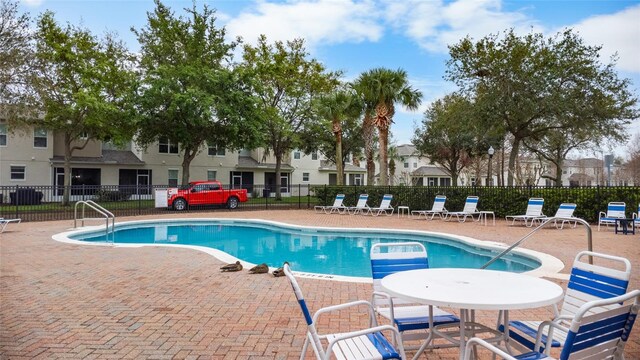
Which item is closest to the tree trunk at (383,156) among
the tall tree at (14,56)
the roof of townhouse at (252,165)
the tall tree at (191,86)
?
the tall tree at (191,86)

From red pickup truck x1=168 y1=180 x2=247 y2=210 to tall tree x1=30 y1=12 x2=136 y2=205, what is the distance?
5.01m

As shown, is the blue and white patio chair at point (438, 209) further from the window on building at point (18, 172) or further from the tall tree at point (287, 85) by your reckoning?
the window on building at point (18, 172)

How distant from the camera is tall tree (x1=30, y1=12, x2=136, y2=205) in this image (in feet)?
Answer: 70.8

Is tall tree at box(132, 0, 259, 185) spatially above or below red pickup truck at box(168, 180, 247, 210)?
above

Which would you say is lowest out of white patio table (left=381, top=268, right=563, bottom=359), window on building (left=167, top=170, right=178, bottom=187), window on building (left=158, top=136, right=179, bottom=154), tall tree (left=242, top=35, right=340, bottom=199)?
white patio table (left=381, top=268, right=563, bottom=359)

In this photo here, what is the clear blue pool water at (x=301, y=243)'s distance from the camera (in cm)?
962

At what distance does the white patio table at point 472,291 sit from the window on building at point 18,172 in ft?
102

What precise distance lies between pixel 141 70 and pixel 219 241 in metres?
17.4

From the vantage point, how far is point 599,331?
87.7 inches

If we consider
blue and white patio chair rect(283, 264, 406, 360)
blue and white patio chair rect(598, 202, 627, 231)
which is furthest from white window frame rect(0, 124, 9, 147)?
blue and white patio chair rect(598, 202, 627, 231)

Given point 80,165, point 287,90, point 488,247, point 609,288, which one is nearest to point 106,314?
→ point 609,288

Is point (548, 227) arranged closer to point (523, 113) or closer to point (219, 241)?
point (523, 113)

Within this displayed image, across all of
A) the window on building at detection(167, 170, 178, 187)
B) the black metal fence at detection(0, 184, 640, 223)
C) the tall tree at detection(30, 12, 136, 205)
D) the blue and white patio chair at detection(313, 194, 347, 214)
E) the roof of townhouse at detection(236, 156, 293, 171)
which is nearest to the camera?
the black metal fence at detection(0, 184, 640, 223)

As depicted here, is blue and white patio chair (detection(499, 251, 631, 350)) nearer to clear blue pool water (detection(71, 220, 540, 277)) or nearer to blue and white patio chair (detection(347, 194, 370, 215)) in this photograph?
clear blue pool water (detection(71, 220, 540, 277))
